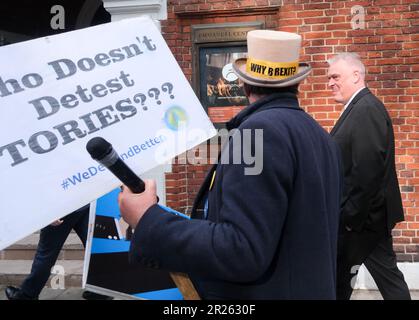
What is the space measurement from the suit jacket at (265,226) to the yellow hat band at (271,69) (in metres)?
0.07

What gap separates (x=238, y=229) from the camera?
4.58ft

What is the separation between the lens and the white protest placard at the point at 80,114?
1.49 m

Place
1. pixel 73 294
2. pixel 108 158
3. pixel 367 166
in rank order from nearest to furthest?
1. pixel 108 158
2. pixel 367 166
3. pixel 73 294

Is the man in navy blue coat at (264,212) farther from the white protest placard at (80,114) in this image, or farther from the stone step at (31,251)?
the stone step at (31,251)

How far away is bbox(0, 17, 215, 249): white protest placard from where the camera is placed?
149cm

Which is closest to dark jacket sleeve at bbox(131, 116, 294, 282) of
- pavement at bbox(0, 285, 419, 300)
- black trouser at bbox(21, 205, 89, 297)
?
black trouser at bbox(21, 205, 89, 297)

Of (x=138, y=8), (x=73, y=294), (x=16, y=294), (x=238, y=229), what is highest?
(x=138, y=8)

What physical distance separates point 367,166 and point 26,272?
3906 mm

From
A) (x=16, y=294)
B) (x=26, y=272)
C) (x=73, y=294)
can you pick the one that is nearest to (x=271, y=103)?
(x=16, y=294)

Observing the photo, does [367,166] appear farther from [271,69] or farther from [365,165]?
[271,69]

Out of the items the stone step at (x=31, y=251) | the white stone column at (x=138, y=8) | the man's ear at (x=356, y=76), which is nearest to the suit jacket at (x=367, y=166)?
the man's ear at (x=356, y=76)

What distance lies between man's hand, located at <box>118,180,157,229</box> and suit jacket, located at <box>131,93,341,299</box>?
0.09 ft

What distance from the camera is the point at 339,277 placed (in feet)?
11.1
